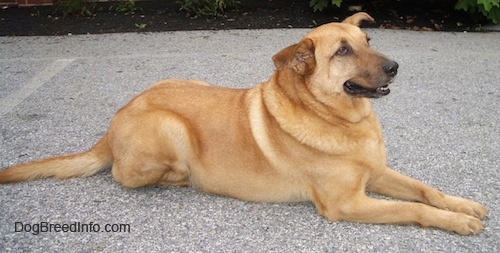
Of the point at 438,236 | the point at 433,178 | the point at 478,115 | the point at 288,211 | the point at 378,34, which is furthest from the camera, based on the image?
the point at 378,34

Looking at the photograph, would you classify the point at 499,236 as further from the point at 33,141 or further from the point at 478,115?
the point at 33,141

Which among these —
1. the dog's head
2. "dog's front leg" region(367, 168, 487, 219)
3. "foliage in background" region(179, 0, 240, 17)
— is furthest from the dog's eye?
"foliage in background" region(179, 0, 240, 17)

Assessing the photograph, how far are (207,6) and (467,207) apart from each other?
21.8 ft

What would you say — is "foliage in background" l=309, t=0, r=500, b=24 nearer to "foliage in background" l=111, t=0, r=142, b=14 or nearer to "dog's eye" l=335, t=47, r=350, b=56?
"foliage in background" l=111, t=0, r=142, b=14

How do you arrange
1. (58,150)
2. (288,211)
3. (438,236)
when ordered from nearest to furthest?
(438,236), (288,211), (58,150)

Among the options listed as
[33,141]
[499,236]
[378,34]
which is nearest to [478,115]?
[499,236]

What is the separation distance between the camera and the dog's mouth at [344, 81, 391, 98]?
2.91 m

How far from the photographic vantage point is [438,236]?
280 centimetres

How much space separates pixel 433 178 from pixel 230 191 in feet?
4.97

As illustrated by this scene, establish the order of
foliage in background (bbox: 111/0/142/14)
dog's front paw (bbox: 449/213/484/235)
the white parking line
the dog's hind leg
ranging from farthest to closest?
foliage in background (bbox: 111/0/142/14)
the white parking line
the dog's hind leg
dog's front paw (bbox: 449/213/484/235)

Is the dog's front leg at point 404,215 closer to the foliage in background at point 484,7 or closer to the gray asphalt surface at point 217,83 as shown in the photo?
the gray asphalt surface at point 217,83

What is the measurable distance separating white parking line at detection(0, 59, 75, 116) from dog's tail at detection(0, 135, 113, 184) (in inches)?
75.4

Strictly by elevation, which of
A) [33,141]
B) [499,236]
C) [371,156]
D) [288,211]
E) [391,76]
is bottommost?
[33,141]

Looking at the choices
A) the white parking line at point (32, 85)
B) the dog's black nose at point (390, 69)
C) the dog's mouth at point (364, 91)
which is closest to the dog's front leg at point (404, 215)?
the dog's mouth at point (364, 91)
